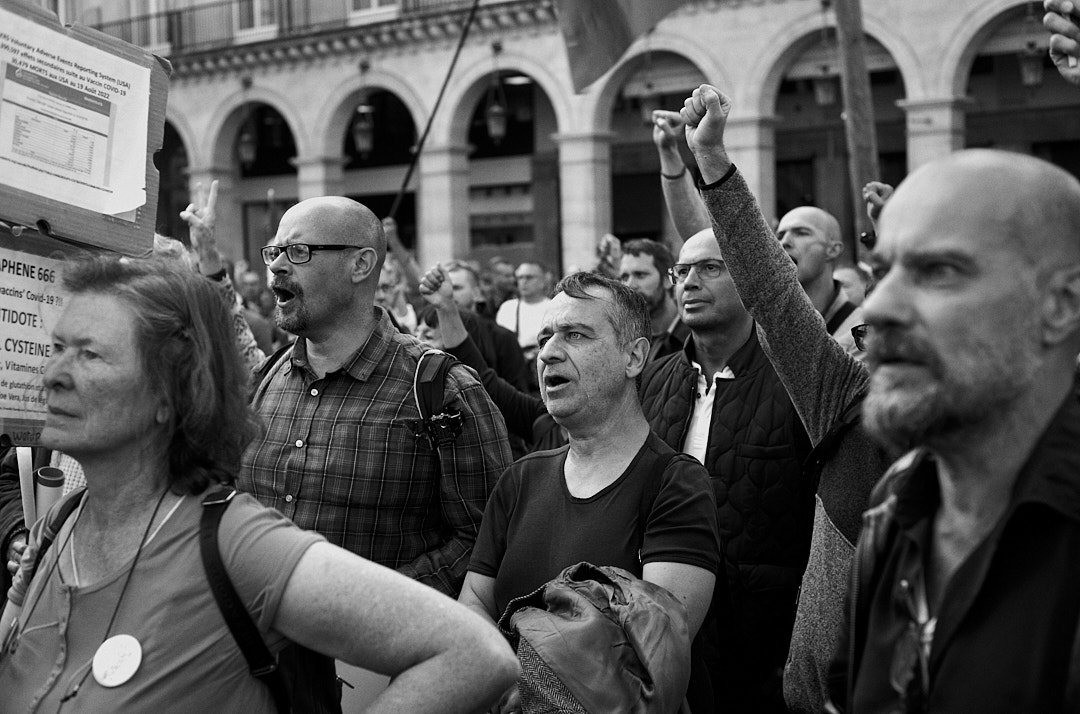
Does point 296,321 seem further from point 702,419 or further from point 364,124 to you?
point 364,124

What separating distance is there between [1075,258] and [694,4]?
65.4ft

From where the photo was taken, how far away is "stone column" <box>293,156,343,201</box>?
2633 cm

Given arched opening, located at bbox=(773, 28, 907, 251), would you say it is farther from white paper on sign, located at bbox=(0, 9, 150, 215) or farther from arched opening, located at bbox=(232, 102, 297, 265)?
white paper on sign, located at bbox=(0, 9, 150, 215)

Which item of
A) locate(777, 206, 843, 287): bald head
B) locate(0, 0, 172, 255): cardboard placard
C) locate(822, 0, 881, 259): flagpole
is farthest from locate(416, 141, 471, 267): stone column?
A: locate(0, 0, 172, 255): cardboard placard

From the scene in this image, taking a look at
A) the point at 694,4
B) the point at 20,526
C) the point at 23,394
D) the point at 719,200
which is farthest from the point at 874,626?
the point at 694,4

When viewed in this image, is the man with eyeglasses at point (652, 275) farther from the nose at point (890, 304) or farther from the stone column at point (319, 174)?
the stone column at point (319, 174)

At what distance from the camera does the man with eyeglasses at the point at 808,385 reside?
11.4ft

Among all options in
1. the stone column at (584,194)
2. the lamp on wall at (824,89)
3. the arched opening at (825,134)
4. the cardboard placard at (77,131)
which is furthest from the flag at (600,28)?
the stone column at (584,194)

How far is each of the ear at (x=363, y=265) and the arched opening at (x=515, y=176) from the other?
67.0 feet

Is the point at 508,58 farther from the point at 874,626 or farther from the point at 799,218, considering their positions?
the point at 874,626

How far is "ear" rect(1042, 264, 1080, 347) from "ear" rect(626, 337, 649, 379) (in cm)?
196

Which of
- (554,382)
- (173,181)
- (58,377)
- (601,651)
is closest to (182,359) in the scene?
(58,377)

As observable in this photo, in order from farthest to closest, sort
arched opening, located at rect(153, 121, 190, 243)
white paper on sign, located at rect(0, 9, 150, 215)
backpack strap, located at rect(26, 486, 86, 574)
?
arched opening, located at rect(153, 121, 190, 243)
white paper on sign, located at rect(0, 9, 150, 215)
backpack strap, located at rect(26, 486, 86, 574)

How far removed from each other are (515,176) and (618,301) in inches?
884
